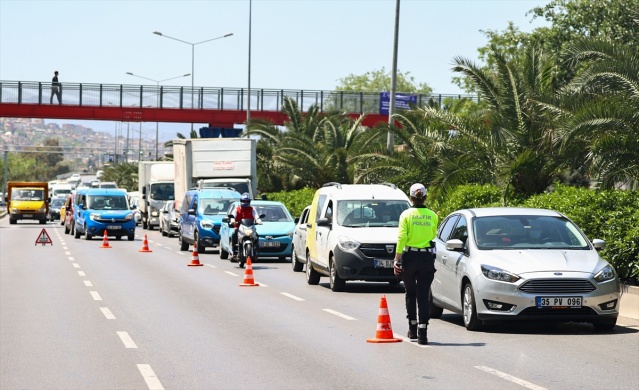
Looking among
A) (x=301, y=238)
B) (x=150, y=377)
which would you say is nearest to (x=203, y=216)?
(x=301, y=238)

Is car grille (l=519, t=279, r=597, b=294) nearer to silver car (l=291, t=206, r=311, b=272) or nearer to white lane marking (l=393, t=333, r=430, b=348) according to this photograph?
white lane marking (l=393, t=333, r=430, b=348)

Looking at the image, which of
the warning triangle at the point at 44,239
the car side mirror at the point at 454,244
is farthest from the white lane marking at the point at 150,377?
the warning triangle at the point at 44,239

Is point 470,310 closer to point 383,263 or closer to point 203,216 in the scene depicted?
point 383,263

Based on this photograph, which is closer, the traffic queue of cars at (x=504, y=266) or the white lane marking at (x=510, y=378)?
the white lane marking at (x=510, y=378)

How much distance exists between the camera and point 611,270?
49.0 feet

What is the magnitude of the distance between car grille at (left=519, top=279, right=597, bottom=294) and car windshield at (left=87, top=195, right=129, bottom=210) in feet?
116

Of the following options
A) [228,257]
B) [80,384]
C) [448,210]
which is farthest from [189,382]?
[228,257]

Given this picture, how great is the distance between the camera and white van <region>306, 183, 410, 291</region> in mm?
21328

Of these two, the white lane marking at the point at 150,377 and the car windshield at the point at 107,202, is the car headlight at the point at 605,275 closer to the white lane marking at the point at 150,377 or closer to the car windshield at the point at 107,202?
the white lane marking at the point at 150,377

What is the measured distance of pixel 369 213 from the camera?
22.9 metres

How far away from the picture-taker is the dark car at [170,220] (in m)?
49.9

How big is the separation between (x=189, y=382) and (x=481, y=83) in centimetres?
2007

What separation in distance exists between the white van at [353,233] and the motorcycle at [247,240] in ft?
14.1

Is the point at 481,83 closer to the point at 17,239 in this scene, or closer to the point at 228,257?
the point at 228,257
